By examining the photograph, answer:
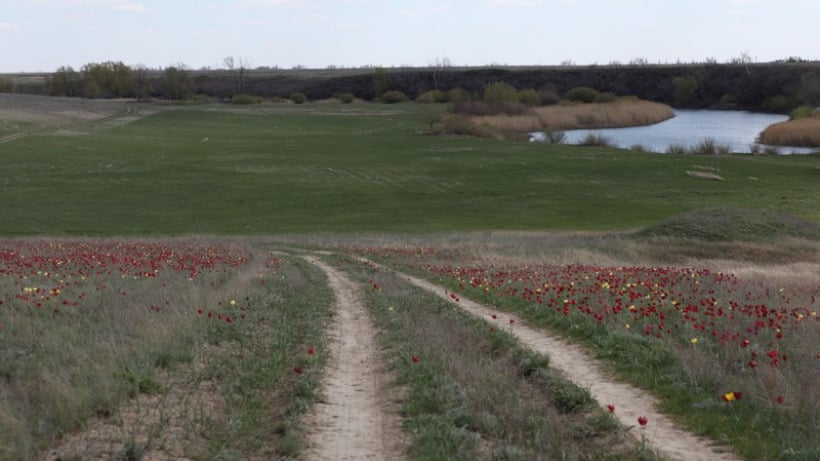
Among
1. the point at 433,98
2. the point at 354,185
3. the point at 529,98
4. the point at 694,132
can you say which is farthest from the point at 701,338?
the point at 433,98

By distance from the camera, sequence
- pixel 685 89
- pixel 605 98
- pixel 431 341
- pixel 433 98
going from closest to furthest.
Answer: pixel 431 341, pixel 605 98, pixel 433 98, pixel 685 89

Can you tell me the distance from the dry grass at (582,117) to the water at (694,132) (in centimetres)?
188

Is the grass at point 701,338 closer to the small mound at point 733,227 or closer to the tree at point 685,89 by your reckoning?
the small mound at point 733,227

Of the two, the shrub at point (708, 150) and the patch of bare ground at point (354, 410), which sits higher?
A: the patch of bare ground at point (354, 410)

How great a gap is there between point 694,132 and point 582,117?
17.3 m

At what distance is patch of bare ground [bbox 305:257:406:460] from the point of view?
739 cm

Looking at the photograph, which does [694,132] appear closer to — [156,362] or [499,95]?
[499,95]

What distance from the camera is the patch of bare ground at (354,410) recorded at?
24.3 feet

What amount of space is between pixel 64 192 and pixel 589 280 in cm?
5179

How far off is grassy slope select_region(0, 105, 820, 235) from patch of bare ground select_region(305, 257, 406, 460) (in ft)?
122

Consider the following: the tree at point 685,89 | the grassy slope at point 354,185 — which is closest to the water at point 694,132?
the grassy slope at point 354,185

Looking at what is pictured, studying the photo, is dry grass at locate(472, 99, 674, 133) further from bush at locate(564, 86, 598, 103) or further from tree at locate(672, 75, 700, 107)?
tree at locate(672, 75, 700, 107)

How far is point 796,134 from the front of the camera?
99.7 metres

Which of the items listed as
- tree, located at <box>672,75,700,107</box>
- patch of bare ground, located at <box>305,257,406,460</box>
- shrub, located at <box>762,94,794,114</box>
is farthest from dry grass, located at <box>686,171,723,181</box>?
tree, located at <box>672,75,700,107</box>
